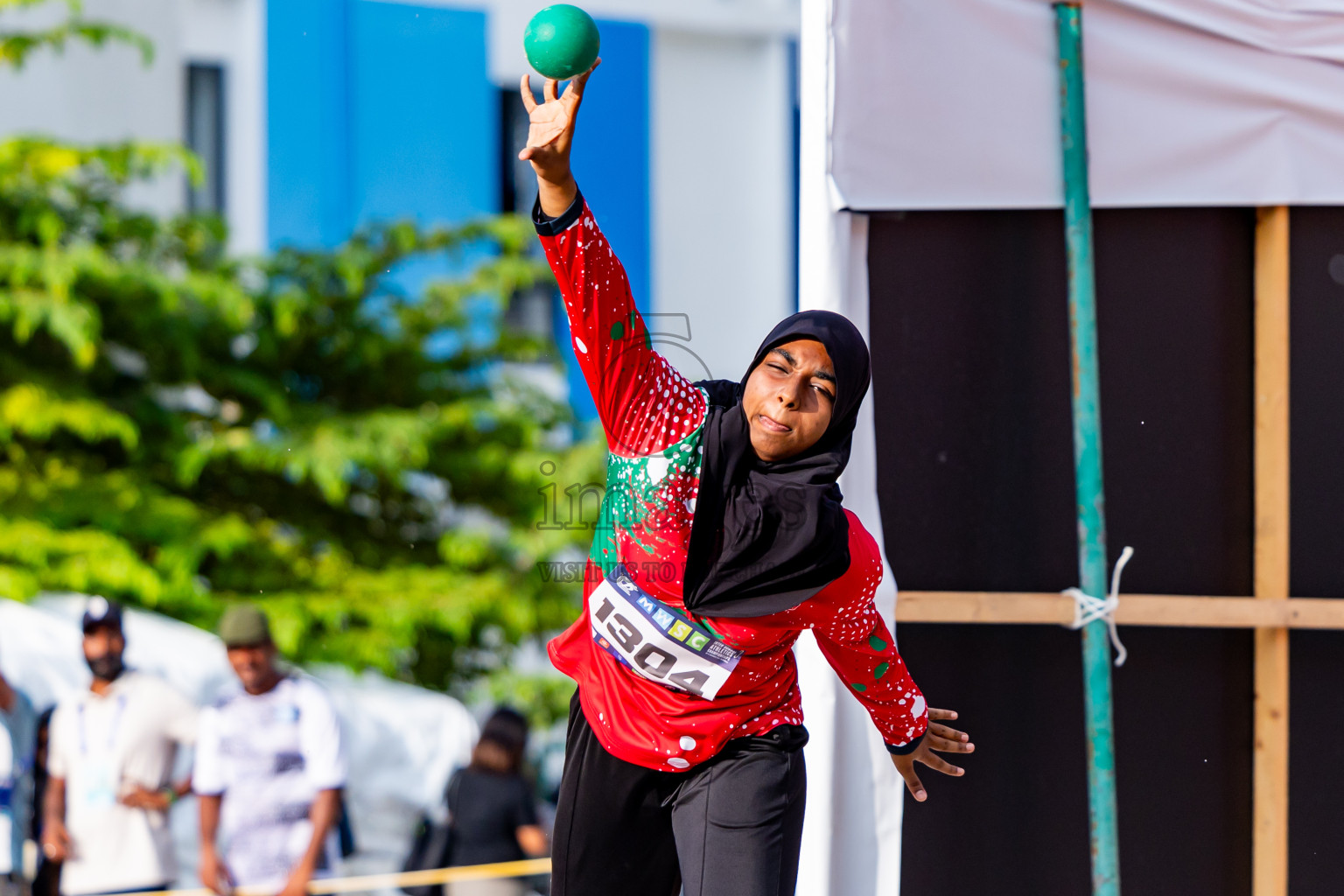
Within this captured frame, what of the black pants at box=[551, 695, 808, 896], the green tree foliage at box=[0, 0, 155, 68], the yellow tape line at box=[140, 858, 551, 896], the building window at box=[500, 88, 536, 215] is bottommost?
the yellow tape line at box=[140, 858, 551, 896]

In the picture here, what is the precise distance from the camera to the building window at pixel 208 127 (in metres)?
8.69

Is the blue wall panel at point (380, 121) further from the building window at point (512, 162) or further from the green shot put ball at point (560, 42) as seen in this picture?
the green shot put ball at point (560, 42)

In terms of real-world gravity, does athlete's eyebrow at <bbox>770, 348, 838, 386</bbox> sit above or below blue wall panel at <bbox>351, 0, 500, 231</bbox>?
below

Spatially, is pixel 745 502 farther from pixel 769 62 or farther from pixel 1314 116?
pixel 769 62

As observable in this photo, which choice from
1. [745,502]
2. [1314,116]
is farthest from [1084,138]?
[745,502]

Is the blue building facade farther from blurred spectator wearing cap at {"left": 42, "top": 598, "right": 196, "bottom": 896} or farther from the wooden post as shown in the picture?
the wooden post

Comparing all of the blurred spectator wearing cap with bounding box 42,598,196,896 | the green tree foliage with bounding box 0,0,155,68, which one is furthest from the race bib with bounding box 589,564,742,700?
the green tree foliage with bounding box 0,0,155,68

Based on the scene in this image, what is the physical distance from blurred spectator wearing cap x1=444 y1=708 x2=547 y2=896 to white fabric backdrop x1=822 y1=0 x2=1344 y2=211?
264 cm

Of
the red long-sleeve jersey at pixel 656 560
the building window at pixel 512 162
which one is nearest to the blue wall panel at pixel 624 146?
the building window at pixel 512 162

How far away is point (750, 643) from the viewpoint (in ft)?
6.99

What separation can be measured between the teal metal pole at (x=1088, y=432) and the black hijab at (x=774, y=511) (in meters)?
0.92

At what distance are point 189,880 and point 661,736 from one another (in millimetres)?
4539

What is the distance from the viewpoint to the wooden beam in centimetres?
281

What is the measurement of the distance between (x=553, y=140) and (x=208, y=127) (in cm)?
780
